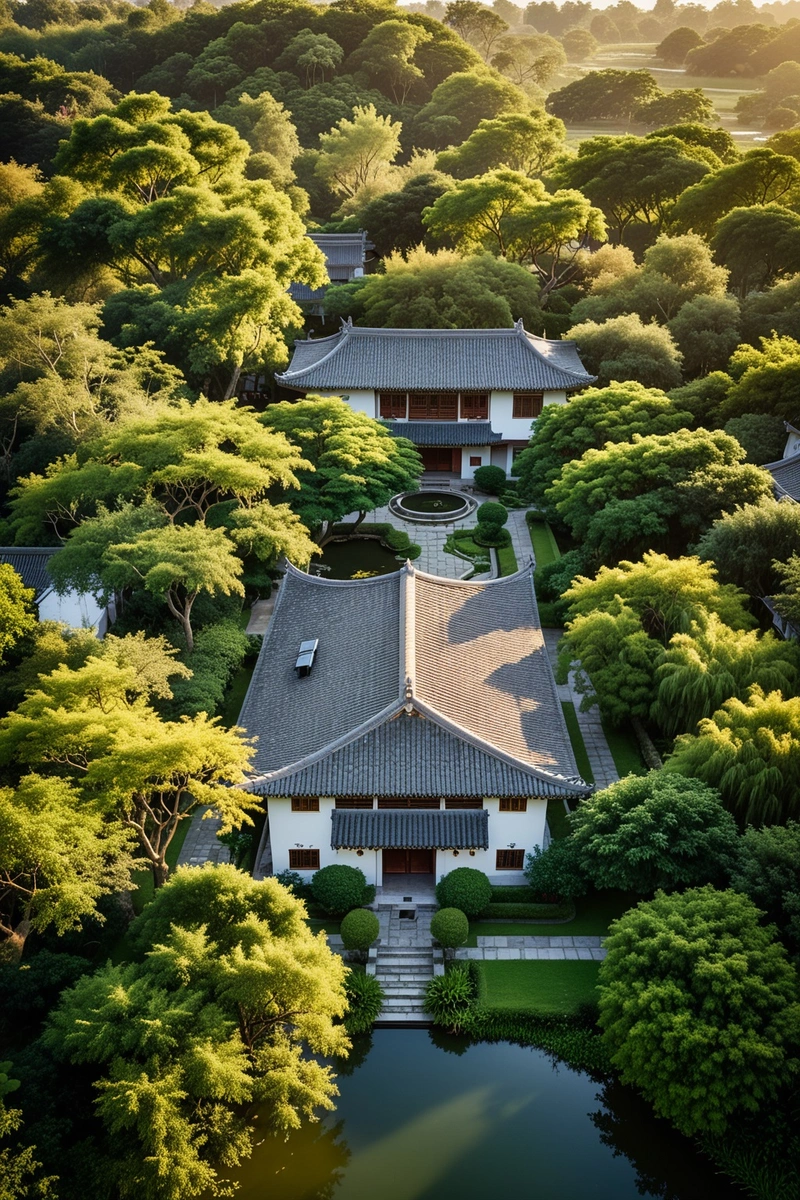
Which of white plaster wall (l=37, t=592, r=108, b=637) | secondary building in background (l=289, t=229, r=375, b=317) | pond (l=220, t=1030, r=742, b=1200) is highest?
secondary building in background (l=289, t=229, r=375, b=317)

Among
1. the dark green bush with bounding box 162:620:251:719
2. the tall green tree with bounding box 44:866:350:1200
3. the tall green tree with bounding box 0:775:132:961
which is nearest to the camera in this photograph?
the tall green tree with bounding box 44:866:350:1200

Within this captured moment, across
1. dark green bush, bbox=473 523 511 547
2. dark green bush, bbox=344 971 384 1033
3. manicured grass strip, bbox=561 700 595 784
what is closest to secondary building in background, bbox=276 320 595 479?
dark green bush, bbox=473 523 511 547

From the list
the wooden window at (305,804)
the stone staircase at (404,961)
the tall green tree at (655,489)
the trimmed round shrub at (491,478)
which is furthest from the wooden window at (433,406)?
the stone staircase at (404,961)

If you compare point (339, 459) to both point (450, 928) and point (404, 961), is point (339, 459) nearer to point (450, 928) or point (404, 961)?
point (450, 928)

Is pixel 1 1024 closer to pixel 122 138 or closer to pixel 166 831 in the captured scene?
pixel 166 831

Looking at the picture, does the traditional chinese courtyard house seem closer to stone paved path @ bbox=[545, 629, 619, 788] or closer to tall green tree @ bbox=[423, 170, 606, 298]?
stone paved path @ bbox=[545, 629, 619, 788]

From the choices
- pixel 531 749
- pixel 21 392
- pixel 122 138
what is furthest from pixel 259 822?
pixel 122 138

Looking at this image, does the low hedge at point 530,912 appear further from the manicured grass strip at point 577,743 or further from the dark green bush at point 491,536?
the dark green bush at point 491,536
